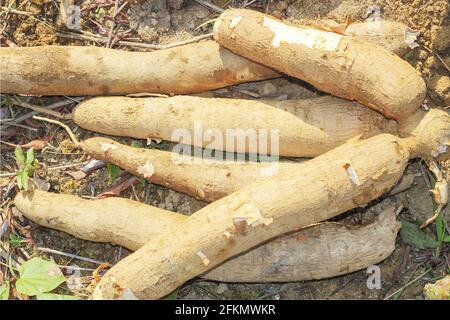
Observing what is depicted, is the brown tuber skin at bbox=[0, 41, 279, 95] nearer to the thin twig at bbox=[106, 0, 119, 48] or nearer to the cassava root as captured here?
the thin twig at bbox=[106, 0, 119, 48]

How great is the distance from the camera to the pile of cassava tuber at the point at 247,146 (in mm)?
2010

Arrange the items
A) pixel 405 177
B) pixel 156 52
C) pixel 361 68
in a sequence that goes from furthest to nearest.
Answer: pixel 156 52, pixel 405 177, pixel 361 68

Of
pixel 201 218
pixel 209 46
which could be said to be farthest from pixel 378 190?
pixel 209 46

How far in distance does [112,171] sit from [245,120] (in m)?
0.62

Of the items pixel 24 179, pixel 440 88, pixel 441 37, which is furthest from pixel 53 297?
pixel 441 37

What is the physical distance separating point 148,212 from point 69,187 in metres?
0.44

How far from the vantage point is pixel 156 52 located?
237cm

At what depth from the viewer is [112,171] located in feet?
8.02

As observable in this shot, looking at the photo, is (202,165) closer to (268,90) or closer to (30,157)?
(268,90)

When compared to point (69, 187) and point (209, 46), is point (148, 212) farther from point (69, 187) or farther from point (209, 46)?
point (209, 46)

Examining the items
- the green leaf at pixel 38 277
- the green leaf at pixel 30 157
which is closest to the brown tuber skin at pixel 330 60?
the green leaf at pixel 30 157

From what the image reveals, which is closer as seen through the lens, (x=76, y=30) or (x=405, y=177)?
(x=405, y=177)

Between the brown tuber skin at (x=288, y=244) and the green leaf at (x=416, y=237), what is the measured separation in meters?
0.11
